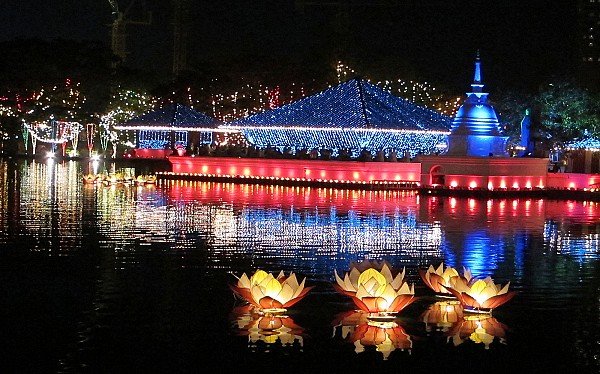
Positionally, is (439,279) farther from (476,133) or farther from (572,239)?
(476,133)

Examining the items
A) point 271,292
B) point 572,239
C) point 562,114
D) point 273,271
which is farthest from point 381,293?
point 562,114

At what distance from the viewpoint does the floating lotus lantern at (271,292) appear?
43.1 ft

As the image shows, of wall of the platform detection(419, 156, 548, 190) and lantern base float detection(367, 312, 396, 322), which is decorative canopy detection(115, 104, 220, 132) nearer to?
wall of the platform detection(419, 156, 548, 190)

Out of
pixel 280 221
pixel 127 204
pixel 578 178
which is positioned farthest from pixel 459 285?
pixel 578 178

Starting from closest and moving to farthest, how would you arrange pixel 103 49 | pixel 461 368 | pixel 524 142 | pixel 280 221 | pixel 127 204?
pixel 461 368 < pixel 280 221 < pixel 127 204 < pixel 524 142 < pixel 103 49

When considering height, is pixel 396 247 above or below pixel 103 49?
below

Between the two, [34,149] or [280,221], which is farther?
[34,149]

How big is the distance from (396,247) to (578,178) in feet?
71.1

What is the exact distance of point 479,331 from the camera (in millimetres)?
12656

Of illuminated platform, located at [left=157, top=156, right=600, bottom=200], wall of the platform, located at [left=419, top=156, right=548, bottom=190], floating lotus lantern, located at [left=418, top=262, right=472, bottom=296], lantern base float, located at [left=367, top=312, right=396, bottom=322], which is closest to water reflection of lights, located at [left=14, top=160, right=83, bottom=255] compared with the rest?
floating lotus lantern, located at [left=418, top=262, right=472, bottom=296]

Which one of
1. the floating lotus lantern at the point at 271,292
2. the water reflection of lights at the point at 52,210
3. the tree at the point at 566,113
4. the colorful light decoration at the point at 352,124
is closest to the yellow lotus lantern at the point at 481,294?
the floating lotus lantern at the point at 271,292

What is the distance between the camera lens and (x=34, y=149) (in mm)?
82000

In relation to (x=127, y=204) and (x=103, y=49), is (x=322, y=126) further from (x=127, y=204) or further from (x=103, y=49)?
(x=103, y=49)

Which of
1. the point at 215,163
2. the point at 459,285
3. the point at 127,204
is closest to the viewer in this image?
the point at 459,285
